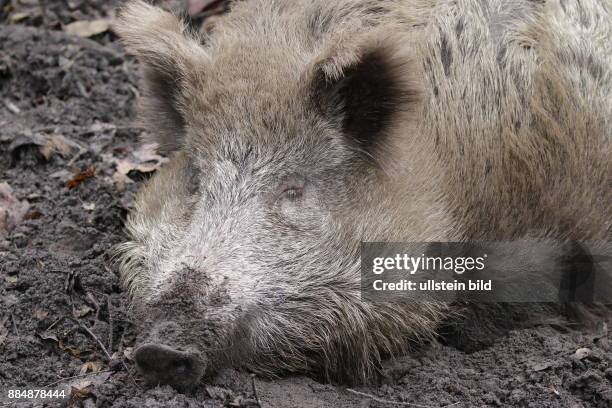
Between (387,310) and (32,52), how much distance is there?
421cm

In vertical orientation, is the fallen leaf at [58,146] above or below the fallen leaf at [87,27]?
below

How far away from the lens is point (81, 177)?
6660 millimetres

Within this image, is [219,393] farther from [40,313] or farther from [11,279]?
[11,279]

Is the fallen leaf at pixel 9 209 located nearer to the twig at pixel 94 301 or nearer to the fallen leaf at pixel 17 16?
the twig at pixel 94 301

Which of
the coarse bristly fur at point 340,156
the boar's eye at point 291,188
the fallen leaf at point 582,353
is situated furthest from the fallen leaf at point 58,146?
the fallen leaf at point 582,353

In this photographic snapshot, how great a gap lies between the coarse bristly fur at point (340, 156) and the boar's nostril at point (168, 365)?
0.21ft

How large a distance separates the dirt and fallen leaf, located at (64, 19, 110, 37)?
75cm

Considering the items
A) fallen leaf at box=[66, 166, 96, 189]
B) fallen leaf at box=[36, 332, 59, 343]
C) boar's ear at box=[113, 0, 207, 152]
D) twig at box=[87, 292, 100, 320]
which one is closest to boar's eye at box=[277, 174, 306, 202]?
boar's ear at box=[113, 0, 207, 152]

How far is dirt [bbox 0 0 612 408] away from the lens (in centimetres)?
465

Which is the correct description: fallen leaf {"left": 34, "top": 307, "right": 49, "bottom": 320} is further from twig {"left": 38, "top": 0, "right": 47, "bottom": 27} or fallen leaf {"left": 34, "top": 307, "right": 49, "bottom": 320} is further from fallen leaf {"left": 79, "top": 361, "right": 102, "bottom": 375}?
twig {"left": 38, "top": 0, "right": 47, "bottom": 27}

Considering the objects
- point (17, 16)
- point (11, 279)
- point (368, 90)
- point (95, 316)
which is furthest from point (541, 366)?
point (17, 16)

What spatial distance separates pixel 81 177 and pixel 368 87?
2.49 meters

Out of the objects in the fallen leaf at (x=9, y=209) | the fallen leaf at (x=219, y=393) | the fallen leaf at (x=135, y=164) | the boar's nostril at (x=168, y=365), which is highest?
the fallen leaf at (x=135, y=164)

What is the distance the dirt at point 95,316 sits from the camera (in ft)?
15.3
